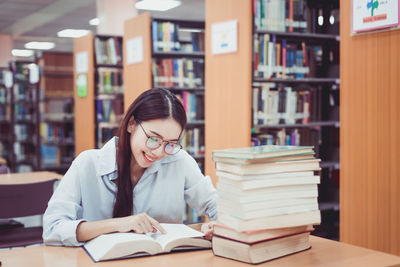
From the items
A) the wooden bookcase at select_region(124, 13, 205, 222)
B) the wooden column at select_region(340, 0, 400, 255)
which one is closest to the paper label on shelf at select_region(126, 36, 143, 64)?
the wooden bookcase at select_region(124, 13, 205, 222)

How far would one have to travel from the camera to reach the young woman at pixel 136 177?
6.07 feet

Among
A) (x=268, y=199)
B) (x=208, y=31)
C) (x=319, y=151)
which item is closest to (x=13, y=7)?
(x=208, y=31)

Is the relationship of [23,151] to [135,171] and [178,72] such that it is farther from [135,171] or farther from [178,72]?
[135,171]

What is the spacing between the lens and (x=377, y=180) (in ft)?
8.43

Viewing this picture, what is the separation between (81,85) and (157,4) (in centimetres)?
372

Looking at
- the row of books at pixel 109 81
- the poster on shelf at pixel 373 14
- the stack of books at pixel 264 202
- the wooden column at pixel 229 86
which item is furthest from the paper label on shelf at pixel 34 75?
the stack of books at pixel 264 202

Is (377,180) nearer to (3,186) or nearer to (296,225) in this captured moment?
(296,225)

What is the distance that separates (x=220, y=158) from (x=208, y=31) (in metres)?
2.84

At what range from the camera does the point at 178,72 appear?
17.3 feet

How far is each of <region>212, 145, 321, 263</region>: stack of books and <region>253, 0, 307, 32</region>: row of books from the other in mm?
2776

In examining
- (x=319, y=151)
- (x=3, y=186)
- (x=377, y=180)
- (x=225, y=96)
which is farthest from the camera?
(x=319, y=151)

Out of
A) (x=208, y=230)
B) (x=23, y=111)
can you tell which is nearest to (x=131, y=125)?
(x=208, y=230)

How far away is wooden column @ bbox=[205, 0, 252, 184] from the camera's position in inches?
150

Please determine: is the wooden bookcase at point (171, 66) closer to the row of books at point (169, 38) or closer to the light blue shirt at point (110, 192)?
the row of books at point (169, 38)
